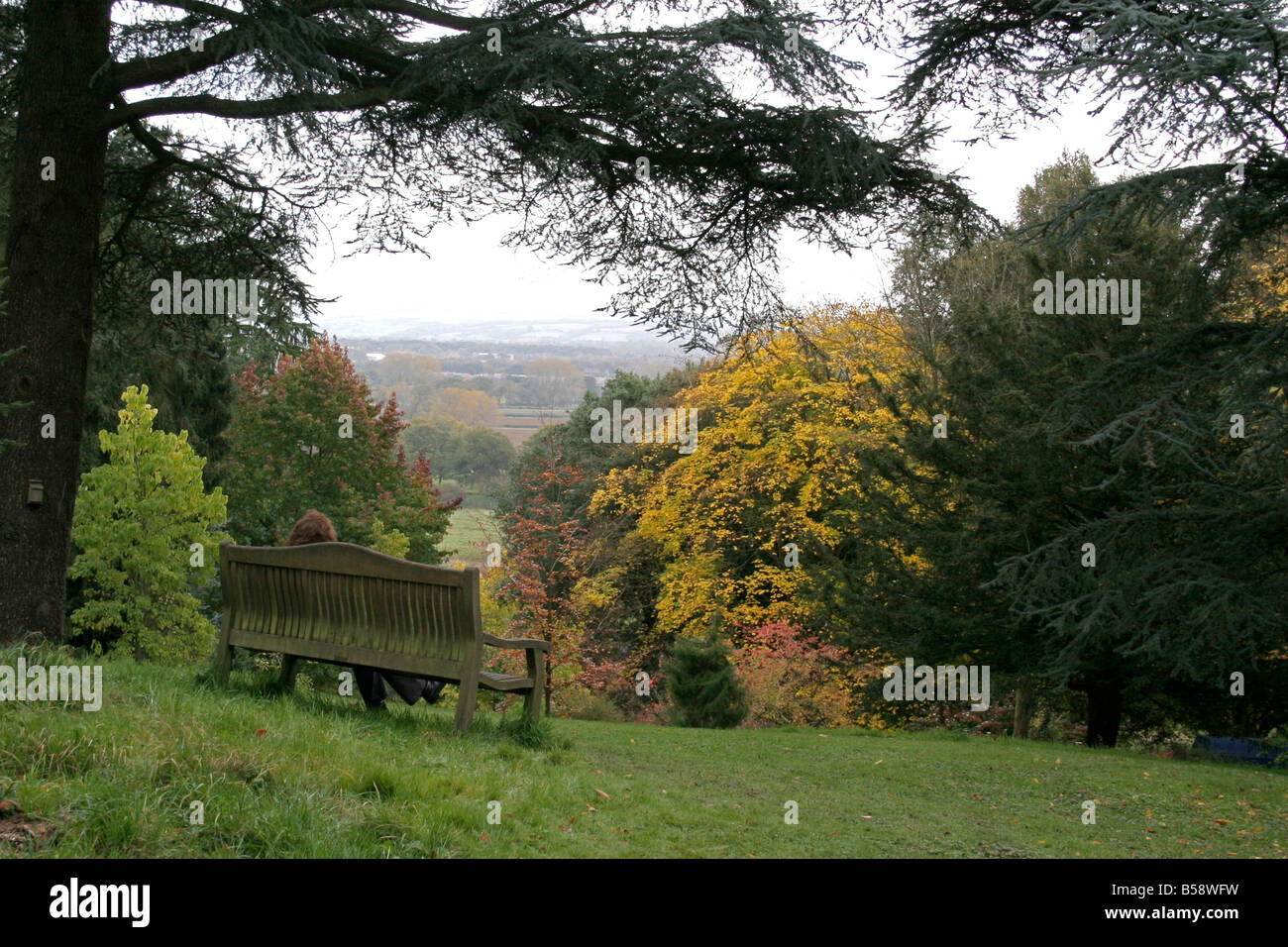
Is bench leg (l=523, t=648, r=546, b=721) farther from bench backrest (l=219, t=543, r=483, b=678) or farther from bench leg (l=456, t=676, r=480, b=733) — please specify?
bench backrest (l=219, t=543, r=483, b=678)

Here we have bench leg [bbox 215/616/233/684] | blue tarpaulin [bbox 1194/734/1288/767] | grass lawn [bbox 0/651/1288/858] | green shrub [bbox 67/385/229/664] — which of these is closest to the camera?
grass lawn [bbox 0/651/1288/858]

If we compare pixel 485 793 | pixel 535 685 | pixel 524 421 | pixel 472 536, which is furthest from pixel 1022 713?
pixel 524 421

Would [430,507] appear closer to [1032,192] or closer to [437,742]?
[1032,192]

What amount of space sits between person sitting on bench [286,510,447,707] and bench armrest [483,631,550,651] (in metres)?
0.49

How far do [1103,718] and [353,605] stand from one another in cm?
1430

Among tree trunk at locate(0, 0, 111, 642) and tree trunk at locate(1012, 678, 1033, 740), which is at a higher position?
tree trunk at locate(0, 0, 111, 642)

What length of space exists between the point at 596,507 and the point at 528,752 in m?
22.6

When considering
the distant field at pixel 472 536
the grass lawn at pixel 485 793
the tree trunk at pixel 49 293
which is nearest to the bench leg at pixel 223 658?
the grass lawn at pixel 485 793

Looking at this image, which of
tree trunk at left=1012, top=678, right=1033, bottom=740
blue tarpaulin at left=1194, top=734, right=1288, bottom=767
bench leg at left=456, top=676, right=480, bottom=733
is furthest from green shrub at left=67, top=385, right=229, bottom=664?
blue tarpaulin at left=1194, top=734, right=1288, bottom=767

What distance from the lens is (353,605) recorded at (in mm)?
6746

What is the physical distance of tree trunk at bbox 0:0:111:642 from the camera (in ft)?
24.5

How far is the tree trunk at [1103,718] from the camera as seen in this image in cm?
1716

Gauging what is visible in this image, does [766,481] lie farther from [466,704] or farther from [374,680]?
[466,704]

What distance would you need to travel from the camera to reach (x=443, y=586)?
631 cm
